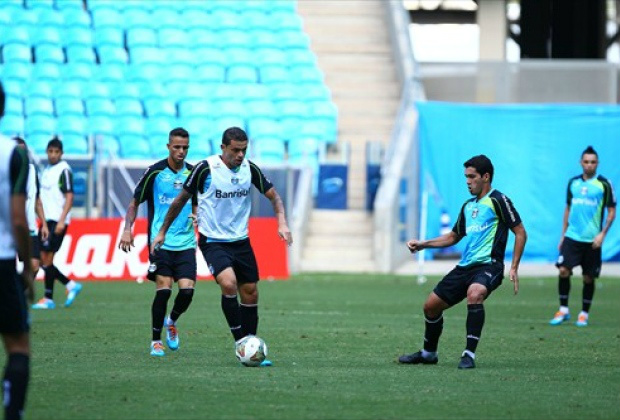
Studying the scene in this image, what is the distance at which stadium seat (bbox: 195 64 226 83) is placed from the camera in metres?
31.5

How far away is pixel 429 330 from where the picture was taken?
11.9 metres

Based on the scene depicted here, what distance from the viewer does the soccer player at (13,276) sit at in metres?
7.17

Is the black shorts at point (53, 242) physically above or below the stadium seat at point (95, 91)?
below

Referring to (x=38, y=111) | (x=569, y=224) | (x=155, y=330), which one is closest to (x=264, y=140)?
(x=38, y=111)

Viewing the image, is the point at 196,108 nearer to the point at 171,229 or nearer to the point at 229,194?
the point at 171,229

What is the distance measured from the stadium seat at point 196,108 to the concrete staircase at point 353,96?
9.89ft

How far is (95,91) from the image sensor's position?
30719 millimetres

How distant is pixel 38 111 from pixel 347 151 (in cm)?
715

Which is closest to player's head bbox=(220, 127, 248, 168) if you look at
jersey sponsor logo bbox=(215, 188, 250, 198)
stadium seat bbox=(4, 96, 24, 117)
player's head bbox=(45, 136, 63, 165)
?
jersey sponsor logo bbox=(215, 188, 250, 198)

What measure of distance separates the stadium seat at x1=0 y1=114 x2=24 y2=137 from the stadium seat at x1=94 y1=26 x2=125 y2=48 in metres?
3.38

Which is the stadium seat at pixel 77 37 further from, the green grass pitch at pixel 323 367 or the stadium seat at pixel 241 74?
the green grass pitch at pixel 323 367

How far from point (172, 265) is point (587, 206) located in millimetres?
6373

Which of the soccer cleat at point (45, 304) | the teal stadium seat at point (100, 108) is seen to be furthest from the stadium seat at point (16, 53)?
the soccer cleat at point (45, 304)

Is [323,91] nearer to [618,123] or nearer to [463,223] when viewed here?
[618,123]
